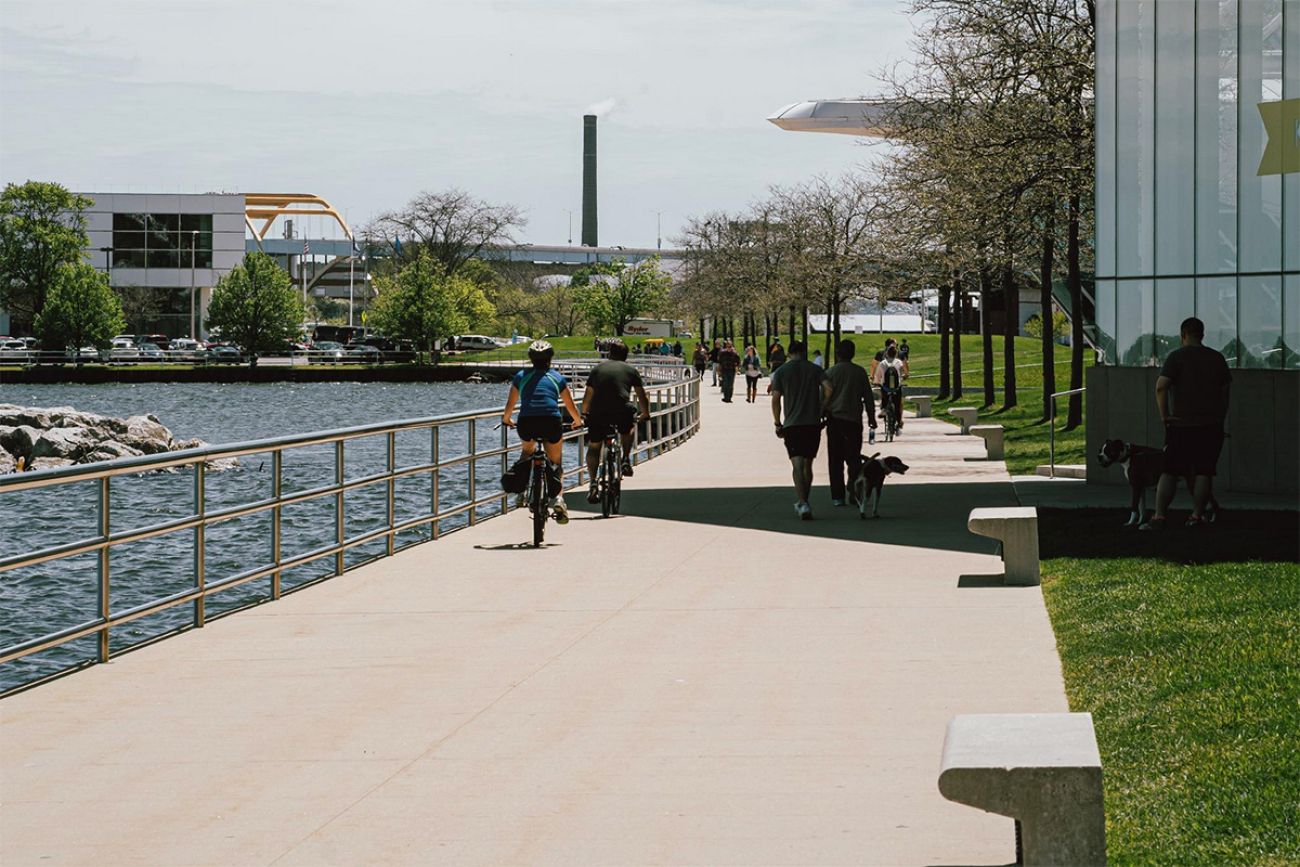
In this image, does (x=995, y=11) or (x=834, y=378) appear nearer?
(x=834, y=378)

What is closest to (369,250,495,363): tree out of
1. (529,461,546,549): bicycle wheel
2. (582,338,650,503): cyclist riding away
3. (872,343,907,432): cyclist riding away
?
(872,343,907,432): cyclist riding away

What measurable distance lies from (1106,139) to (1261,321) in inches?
159

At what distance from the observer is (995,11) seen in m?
30.2

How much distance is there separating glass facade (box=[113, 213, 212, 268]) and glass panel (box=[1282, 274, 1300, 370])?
118156mm

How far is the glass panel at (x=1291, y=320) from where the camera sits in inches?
820

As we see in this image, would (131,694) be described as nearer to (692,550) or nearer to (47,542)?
(692,550)

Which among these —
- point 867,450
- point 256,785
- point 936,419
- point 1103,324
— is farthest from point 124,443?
point 256,785

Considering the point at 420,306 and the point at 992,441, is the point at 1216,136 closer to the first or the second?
the point at 992,441

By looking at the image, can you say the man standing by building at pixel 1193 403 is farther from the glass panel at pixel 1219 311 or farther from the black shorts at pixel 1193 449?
the glass panel at pixel 1219 311

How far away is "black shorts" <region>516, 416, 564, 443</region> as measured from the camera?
16.2 meters

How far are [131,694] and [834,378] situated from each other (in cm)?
1163

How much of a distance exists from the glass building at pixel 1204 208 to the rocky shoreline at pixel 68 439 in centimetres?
3494

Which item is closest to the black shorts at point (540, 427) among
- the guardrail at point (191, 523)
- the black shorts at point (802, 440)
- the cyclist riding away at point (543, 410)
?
the cyclist riding away at point (543, 410)

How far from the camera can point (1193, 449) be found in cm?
1575
